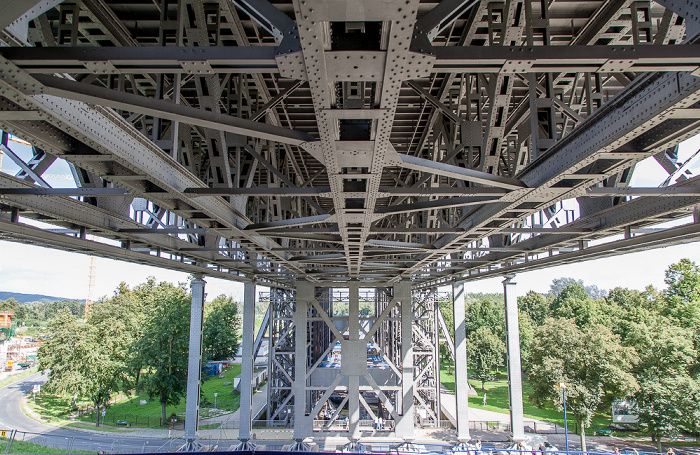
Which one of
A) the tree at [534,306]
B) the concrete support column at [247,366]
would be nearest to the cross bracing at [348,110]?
the concrete support column at [247,366]

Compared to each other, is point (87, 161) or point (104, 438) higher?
point (87, 161)

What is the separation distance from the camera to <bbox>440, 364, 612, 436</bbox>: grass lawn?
121ft

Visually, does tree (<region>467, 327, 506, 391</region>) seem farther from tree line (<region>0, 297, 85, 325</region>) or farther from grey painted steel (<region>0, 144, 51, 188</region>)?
tree line (<region>0, 297, 85, 325</region>)

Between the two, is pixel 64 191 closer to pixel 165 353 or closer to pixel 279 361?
pixel 279 361

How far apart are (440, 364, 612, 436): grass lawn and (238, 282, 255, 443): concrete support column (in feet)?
69.4

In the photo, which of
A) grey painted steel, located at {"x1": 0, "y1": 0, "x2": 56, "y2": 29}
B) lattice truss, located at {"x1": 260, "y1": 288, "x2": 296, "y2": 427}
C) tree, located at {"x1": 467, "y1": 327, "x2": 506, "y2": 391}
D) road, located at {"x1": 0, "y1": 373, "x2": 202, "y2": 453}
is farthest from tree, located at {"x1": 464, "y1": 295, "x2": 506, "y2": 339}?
grey painted steel, located at {"x1": 0, "y1": 0, "x2": 56, "y2": 29}

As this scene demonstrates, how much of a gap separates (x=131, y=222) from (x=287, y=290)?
A: 28754 millimetres

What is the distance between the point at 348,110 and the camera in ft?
13.1

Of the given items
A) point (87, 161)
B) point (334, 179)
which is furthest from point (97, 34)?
point (334, 179)

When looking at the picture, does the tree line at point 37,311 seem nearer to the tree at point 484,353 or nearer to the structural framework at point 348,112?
the tree at point 484,353

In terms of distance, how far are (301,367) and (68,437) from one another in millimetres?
21814

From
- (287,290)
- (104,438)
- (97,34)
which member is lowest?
(104,438)

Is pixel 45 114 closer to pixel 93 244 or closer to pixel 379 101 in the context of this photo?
pixel 379 101

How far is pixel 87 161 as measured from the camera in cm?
595
